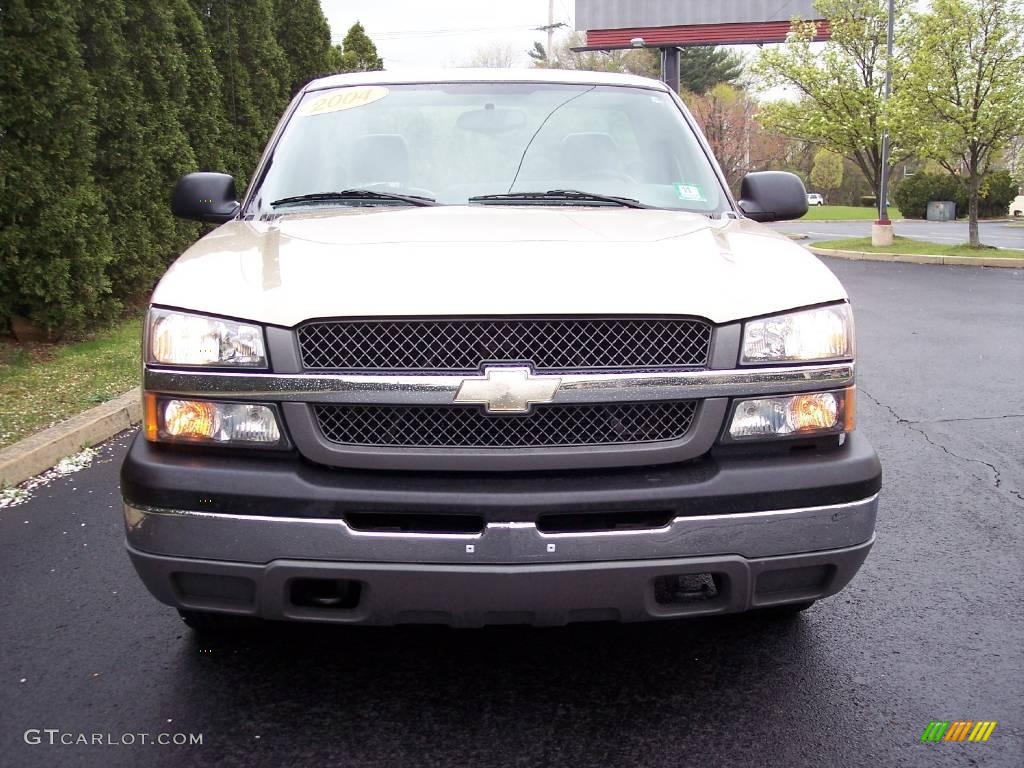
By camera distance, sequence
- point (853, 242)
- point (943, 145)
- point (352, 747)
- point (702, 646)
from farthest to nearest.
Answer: point (853, 242), point (943, 145), point (702, 646), point (352, 747)

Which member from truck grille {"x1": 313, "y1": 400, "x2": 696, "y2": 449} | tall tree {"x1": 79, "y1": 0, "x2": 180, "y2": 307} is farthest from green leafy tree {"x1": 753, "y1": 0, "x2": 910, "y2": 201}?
truck grille {"x1": 313, "y1": 400, "x2": 696, "y2": 449}

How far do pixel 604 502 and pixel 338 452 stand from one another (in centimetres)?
67

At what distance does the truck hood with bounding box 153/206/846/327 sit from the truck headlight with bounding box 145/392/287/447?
0.78 ft

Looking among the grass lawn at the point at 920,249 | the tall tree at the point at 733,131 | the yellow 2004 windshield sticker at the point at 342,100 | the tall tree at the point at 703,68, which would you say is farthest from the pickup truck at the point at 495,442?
the tall tree at the point at 703,68

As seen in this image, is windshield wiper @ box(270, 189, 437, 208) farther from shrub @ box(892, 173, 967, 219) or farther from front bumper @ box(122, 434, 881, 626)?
shrub @ box(892, 173, 967, 219)

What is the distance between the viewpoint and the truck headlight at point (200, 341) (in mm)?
2479

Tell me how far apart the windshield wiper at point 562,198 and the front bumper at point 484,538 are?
1.45 m

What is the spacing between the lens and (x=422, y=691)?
2855 mm

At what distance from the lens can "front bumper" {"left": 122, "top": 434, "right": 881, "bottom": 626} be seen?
2359 mm

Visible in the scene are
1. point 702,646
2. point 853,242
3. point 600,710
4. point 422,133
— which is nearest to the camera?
point 600,710

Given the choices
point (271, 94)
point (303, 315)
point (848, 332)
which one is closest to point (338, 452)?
point (303, 315)

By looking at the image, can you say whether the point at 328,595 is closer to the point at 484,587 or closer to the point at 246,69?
the point at 484,587

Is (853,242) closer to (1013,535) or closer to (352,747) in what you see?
(1013,535)

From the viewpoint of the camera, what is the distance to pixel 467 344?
2.44 metres
